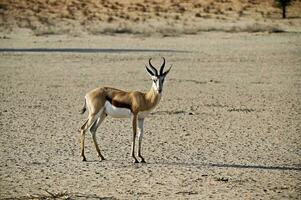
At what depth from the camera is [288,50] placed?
32812 mm

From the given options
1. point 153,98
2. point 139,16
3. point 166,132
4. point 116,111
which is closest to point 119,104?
point 116,111

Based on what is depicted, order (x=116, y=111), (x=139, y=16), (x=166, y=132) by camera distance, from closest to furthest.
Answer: (x=116, y=111) < (x=166, y=132) < (x=139, y=16)

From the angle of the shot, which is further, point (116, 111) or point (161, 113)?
point (161, 113)

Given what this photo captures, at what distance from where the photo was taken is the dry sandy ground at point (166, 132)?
10.5m

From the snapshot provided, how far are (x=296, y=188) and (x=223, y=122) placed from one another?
5.35m

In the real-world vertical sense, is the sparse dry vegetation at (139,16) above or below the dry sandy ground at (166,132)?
below

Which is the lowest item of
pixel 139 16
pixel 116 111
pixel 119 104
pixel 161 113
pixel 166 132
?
pixel 139 16

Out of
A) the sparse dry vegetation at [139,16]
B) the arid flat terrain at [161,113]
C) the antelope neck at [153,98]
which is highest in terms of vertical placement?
the antelope neck at [153,98]

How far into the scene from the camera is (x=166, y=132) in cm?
1446

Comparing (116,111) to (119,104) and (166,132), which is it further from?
(166,132)

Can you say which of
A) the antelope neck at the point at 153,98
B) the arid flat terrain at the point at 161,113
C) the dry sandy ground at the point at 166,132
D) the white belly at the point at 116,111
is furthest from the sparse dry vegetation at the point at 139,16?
the white belly at the point at 116,111

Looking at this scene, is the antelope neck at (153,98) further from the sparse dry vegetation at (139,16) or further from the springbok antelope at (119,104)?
the sparse dry vegetation at (139,16)

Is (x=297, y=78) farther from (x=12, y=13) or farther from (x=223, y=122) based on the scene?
(x=12, y=13)

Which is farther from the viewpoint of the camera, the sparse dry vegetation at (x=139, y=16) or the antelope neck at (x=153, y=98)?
the sparse dry vegetation at (x=139, y=16)
